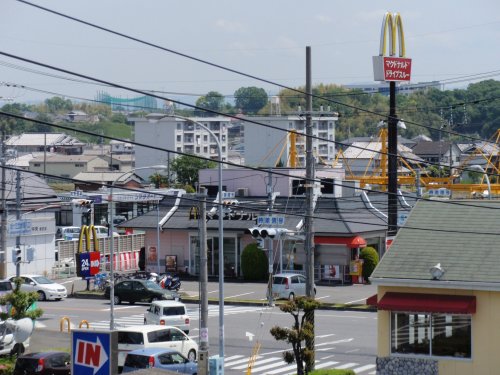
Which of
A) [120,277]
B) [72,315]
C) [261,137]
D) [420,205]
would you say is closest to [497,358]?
[420,205]

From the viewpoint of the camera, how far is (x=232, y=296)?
47688mm

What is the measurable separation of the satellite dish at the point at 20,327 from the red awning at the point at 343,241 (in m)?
24.9

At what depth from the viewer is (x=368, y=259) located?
170 ft

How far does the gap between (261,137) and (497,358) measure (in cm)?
10265

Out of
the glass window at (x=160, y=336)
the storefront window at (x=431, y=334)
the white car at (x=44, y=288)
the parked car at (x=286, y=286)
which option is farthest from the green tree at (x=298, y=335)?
the white car at (x=44, y=288)

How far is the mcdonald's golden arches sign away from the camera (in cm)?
4378

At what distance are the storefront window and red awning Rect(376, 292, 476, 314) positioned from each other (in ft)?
1.19

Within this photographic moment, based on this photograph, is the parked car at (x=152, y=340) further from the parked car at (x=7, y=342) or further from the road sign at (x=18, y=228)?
the road sign at (x=18, y=228)

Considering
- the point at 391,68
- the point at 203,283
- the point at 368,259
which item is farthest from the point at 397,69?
the point at 203,283

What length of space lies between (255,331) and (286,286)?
991 cm

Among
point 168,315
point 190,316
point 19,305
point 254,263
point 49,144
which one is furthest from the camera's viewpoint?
point 49,144

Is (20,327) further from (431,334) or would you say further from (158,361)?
(431,334)

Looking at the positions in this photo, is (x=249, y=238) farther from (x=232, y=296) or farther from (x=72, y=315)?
(x=72, y=315)

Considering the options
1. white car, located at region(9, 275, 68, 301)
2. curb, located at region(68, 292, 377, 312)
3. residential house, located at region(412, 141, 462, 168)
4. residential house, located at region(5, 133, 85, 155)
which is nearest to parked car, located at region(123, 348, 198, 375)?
curb, located at region(68, 292, 377, 312)
